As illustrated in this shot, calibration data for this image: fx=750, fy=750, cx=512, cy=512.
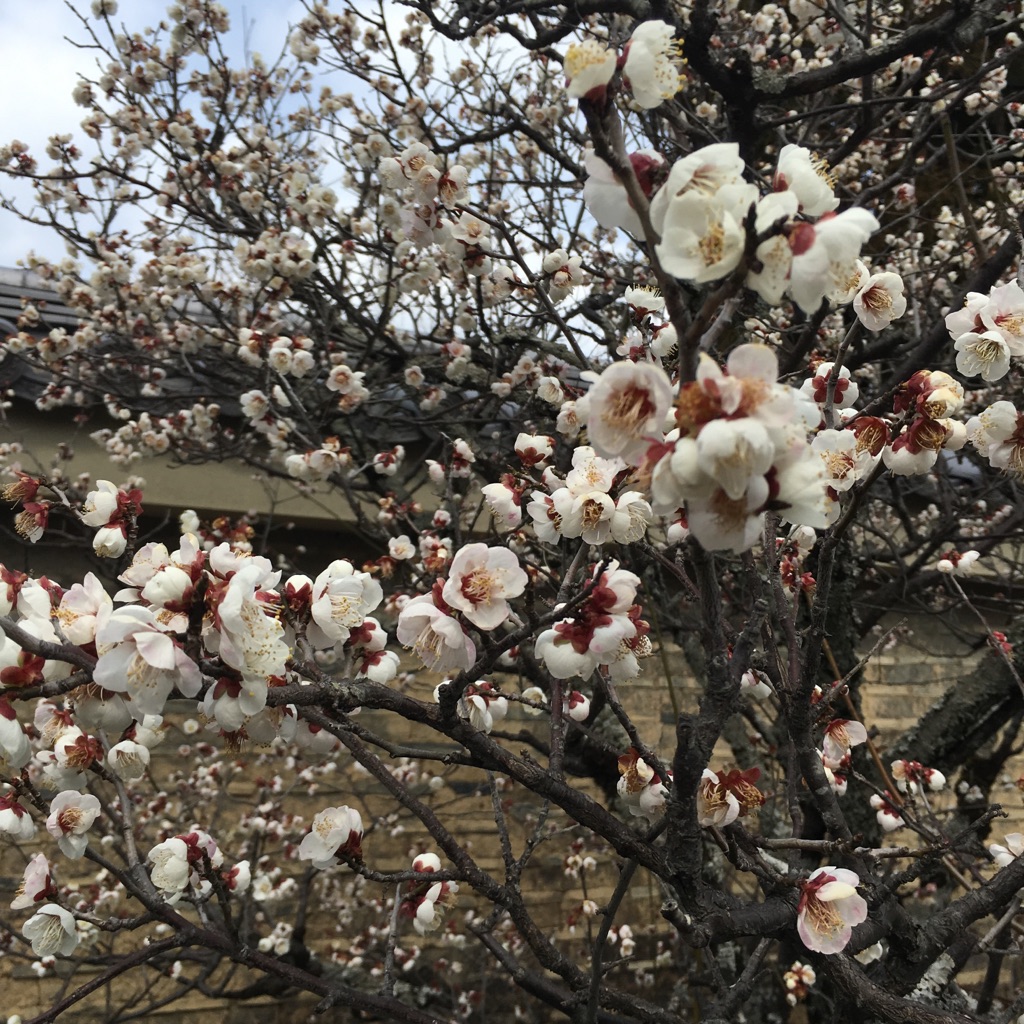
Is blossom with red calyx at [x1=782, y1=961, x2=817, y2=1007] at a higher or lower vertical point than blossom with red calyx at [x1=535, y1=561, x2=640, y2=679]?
lower

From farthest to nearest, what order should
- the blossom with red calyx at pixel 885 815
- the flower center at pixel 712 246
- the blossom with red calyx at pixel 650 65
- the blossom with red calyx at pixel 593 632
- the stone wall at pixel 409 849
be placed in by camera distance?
1. the stone wall at pixel 409 849
2. the blossom with red calyx at pixel 885 815
3. the blossom with red calyx at pixel 593 632
4. the blossom with red calyx at pixel 650 65
5. the flower center at pixel 712 246

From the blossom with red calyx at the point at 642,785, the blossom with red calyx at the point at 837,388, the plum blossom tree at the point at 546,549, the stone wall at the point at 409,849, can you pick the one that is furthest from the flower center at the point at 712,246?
the stone wall at the point at 409,849

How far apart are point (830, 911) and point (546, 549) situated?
1175mm

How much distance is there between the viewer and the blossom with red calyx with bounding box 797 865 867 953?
107 centimetres

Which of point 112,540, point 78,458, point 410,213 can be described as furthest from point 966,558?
point 78,458

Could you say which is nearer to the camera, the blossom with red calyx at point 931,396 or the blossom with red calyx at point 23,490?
the blossom with red calyx at point 931,396

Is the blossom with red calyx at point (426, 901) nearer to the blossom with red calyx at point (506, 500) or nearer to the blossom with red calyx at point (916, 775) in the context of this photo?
the blossom with red calyx at point (506, 500)

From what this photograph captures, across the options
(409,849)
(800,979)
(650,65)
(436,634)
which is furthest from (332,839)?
(409,849)

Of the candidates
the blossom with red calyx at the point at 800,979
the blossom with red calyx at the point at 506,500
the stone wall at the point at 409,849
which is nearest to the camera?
the blossom with red calyx at the point at 506,500

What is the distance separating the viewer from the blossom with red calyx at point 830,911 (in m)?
1.07

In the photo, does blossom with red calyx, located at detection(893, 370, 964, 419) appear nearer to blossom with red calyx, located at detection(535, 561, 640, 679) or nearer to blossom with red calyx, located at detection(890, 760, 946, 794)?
blossom with red calyx, located at detection(535, 561, 640, 679)

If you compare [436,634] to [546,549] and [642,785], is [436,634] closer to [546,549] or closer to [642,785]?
[642,785]

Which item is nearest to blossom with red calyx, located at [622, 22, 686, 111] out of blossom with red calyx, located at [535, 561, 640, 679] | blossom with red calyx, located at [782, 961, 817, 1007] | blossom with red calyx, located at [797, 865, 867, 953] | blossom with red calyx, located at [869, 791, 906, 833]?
blossom with red calyx, located at [535, 561, 640, 679]

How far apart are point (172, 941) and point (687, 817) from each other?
0.95 m
